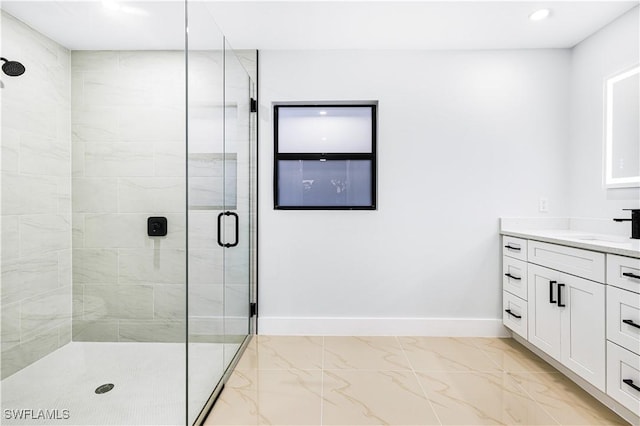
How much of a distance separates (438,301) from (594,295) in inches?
46.5

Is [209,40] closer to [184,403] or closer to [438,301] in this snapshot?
[184,403]

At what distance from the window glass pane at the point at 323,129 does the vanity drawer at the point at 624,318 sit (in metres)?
1.96

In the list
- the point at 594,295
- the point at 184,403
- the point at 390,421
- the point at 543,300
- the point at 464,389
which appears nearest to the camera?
the point at 184,403

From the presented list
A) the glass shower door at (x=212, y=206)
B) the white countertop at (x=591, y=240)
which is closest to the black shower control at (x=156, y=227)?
the glass shower door at (x=212, y=206)

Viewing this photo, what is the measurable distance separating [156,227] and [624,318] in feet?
8.12

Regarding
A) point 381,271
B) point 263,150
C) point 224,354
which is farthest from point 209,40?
point 381,271

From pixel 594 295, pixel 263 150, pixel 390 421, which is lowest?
pixel 390 421

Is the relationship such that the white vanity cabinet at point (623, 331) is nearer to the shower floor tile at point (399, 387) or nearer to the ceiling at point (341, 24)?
the shower floor tile at point (399, 387)

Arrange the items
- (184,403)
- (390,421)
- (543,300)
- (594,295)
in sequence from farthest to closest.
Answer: (543,300)
(594,295)
(390,421)
(184,403)

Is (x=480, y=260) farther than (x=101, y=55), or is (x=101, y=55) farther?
(x=480, y=260)

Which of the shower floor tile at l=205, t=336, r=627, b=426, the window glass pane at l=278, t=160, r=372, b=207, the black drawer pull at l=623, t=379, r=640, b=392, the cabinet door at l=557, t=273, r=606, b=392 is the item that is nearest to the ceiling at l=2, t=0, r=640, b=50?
the window glass pane at l=278, t=160, r=372, b=207

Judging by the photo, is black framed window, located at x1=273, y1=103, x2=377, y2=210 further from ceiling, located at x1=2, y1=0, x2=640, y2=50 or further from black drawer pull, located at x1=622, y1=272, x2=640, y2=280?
black drawer pull, located at x1=622, y1=272, x2=640, y2=280

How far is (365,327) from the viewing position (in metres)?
2.86

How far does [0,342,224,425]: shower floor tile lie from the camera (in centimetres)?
118
